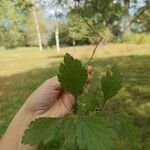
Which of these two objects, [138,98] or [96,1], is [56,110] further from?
[138,98]

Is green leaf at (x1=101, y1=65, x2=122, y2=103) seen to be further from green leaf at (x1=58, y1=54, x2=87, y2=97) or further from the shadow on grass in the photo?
the shadow on grass


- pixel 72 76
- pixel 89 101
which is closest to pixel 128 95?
pixel 89 101

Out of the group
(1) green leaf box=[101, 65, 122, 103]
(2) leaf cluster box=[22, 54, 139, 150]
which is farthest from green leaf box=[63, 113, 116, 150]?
(1) green leaf box=[101, 65, 122, 103]

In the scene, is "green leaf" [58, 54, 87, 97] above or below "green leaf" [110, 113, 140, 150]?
above

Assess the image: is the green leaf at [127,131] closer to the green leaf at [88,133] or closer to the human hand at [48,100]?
the green leaf at [88,133]

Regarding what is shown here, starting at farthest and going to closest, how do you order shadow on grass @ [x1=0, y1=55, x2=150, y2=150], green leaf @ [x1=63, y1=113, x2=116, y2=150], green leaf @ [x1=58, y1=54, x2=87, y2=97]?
shadow on grass @ [x1=0, y1=55, x2=150, y2=150] → green leaf @ [x1=58, y1=54, x2=87, y2=97] → green leaf @ [x1=63, y1=113, x2=116, y2=150]

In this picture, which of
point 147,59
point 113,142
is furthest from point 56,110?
point 147,59
